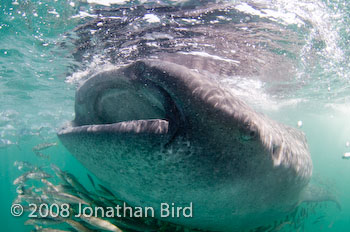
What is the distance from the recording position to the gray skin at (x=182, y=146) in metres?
1.75

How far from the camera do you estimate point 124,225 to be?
291 cm

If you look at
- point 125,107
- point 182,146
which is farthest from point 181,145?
point 125,107

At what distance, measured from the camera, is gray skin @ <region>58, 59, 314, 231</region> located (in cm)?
175

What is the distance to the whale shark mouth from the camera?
1796 millimetres

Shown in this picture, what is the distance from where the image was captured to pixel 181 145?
177cm

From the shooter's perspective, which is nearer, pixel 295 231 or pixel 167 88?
pixel 167 88

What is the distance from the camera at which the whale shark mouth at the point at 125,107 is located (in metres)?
1.80

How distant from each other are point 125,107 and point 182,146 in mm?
1202

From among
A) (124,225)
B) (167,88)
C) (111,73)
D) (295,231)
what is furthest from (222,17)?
(295,231)

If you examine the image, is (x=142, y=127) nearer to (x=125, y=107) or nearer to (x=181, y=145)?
(x=181, y=145)

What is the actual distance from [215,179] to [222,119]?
1.99ft

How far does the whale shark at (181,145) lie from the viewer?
175 centimetres

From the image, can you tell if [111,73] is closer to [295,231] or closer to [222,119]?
[222,119]

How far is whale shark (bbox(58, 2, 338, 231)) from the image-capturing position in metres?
1.75
